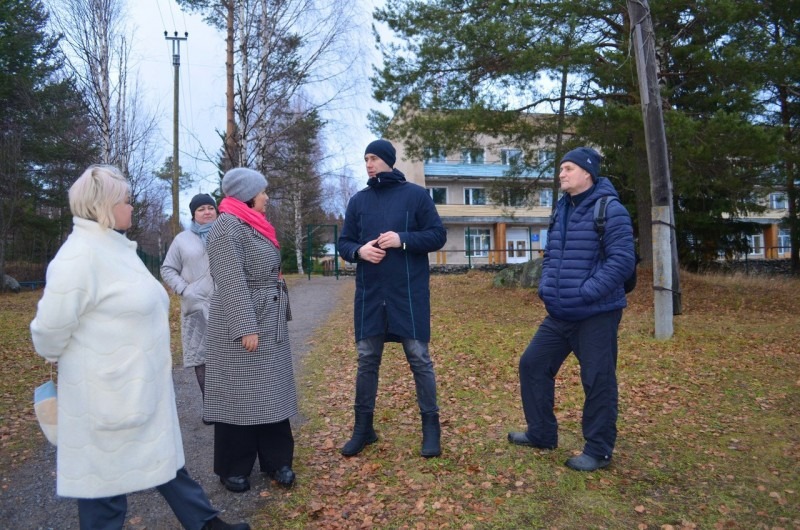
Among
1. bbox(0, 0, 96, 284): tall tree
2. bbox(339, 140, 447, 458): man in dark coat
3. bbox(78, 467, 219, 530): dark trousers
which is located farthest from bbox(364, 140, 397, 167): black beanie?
bbox(0, 0, 96, 284): tall tree

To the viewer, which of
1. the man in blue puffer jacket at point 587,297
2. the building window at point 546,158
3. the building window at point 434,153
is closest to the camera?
the man in blue puffer jacket at point 587,297

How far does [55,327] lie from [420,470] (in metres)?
2.45

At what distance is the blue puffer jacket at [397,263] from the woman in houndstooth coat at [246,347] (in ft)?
1.97

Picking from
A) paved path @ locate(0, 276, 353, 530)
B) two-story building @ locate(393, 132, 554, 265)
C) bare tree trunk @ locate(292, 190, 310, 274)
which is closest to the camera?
paved path @ locate(0, 276, 353, 530)

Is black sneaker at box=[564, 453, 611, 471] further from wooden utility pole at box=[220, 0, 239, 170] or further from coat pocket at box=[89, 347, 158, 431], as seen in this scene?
wooden utility pole at box=[220, 0, 239, 170]

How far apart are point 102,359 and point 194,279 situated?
2.47 m

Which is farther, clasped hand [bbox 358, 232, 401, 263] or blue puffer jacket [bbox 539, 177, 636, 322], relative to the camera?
clasped hand [bbox 358, 232, 401, 263]

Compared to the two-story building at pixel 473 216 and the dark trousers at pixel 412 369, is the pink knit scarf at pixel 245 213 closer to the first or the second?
the dark trousers at pixel 412 369

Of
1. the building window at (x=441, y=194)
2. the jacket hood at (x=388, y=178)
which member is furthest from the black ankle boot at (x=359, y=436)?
the building window at (x=441, y=194)

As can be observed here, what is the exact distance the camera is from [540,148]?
14.4 m

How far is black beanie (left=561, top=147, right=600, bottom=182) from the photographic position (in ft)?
13.1

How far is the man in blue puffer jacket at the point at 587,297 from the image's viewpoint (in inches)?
150

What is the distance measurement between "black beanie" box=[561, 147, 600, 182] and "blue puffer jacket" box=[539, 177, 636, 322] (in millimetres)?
78

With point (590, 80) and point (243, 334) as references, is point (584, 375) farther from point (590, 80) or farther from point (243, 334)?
point (590, 80)
